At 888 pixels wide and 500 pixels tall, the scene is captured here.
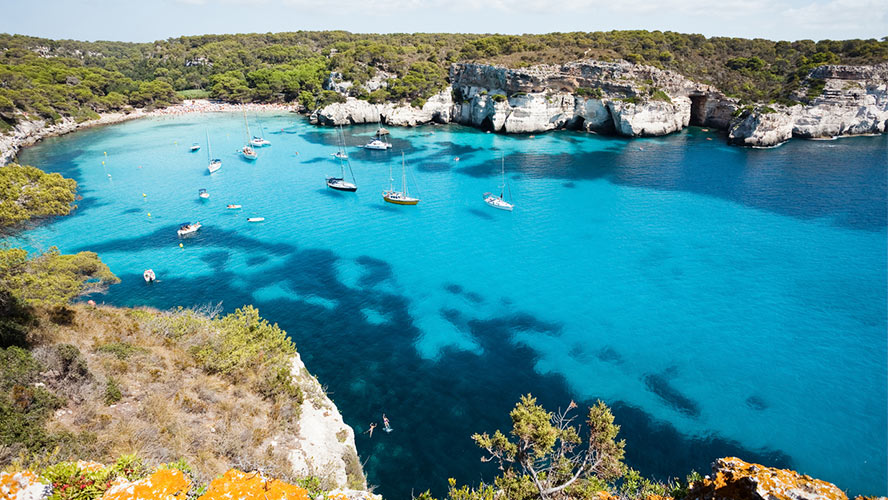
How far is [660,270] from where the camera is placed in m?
37.0

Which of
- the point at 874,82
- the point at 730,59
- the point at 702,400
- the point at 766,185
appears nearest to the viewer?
the point at 702,400

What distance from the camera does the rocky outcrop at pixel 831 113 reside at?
73062mm

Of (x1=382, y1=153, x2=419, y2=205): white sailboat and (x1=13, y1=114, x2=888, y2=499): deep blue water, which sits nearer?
(x1=13, y1=114, x2=888, y2=499): deep blue water

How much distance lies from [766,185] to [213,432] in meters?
66.6

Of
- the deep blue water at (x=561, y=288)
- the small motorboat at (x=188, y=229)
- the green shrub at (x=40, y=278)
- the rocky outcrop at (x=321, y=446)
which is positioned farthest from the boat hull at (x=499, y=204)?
the green shrub at (x=40, y=278)

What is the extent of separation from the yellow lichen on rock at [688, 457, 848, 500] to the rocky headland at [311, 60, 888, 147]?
82.7 m

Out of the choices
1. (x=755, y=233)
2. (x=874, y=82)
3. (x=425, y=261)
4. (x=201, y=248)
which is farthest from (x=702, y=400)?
(x=874, y=82)

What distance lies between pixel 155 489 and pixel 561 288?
31.3 metres

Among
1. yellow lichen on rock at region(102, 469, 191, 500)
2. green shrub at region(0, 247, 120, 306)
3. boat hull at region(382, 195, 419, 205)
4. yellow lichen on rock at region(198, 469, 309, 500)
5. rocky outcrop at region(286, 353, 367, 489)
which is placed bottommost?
rocky outcrop at region(286, 353, 367, 489)

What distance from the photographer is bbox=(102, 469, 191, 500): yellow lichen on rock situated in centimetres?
761

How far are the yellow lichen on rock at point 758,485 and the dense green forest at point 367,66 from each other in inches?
3706

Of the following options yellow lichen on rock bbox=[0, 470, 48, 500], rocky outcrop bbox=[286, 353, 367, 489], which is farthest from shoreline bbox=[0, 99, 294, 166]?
yellow lichen on rock bbox=[0, 470, 48, 500]

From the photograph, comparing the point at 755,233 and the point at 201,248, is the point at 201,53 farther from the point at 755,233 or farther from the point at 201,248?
the point at 755,233

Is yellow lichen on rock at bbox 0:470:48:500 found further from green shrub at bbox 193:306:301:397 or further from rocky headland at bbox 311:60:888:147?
rocky headland at bbox 311:60:888:147
